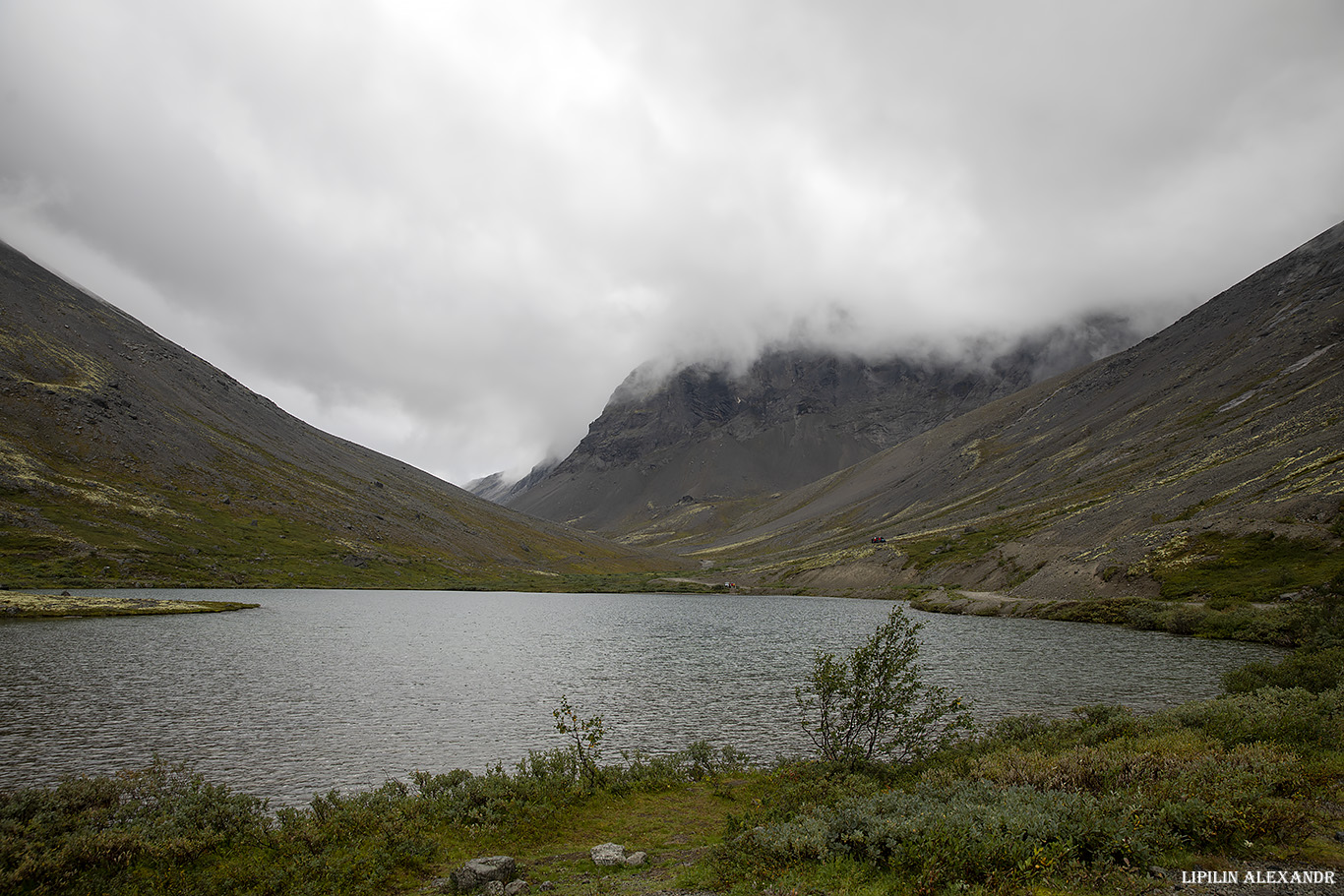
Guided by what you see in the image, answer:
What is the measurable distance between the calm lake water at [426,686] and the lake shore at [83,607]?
480 centimetres

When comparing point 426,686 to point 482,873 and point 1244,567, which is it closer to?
point 482,873

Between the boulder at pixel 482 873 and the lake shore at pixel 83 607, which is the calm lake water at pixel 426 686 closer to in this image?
the lake shore at pixel 83 607

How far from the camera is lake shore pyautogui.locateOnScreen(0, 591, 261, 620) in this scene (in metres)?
71.7

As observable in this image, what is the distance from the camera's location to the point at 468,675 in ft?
165

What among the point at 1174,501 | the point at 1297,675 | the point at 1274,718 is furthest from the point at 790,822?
the point at 1174,501

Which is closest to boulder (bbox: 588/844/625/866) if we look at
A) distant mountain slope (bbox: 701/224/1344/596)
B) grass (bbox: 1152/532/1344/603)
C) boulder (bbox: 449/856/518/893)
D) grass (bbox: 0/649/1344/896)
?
grass (bbox: 0/649/1344/896)

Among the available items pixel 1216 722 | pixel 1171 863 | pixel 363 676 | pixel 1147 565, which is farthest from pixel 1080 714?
pixel 1147 565

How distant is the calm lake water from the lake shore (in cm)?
480

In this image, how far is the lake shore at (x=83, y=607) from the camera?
71.7 metres

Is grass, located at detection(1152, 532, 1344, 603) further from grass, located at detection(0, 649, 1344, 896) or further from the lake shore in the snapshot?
the lake shore

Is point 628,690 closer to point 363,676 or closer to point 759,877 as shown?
point 363,676

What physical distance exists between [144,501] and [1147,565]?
726 ft

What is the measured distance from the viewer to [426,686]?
45594 millimetres

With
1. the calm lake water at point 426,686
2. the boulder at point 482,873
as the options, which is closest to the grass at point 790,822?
the boulder at point 482,873
